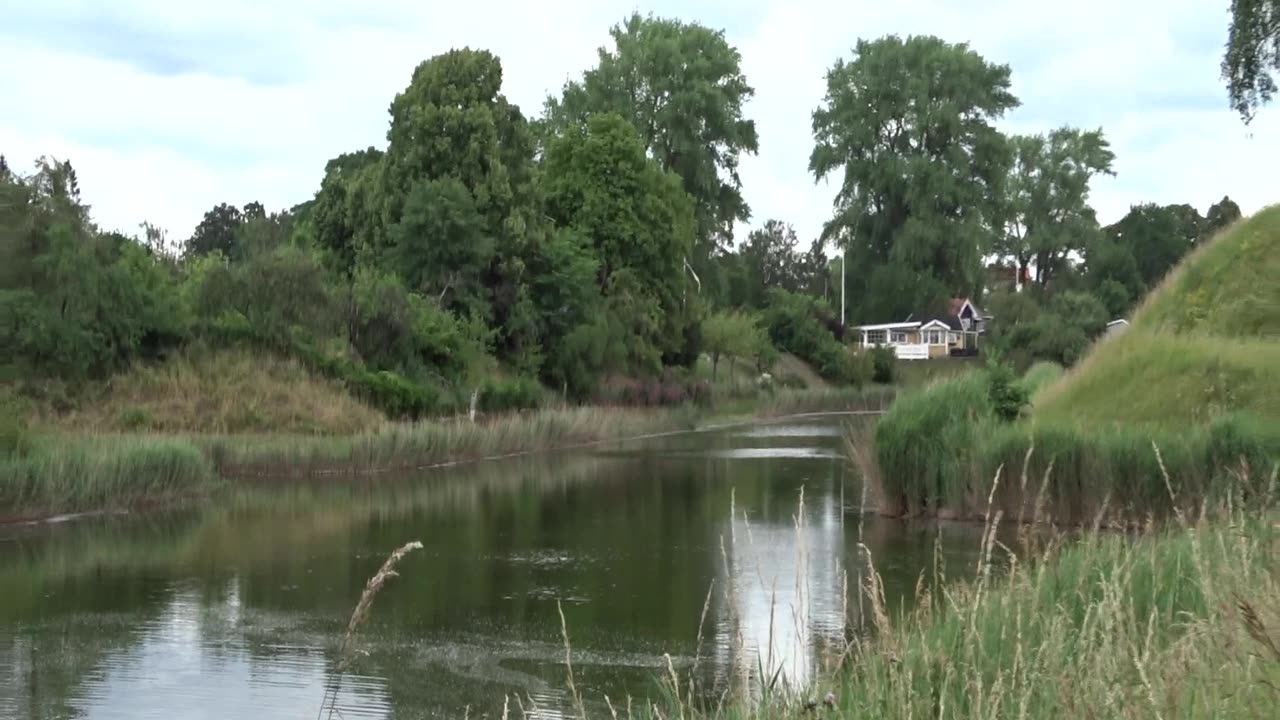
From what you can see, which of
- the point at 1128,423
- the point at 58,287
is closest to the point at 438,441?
the point at 58,287

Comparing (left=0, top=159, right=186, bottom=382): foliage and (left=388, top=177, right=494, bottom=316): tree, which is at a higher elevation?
(left=388, top=177, right=494, bottom=316): tree

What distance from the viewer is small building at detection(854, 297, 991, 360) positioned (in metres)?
82.4

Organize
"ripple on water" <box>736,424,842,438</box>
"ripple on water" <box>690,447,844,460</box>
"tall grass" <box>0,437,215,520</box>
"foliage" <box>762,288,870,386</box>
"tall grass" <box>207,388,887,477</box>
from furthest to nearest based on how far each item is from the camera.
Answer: "foliage" <box>762,288,870,386</box>
"ripple on water" <box>736,424,842,438</box>
"ripple on water" <box>690,447,844,460</box>
"tall grass" <box>207,388,887,477</box>
"tall grass" <box>0,437,215,520</box>

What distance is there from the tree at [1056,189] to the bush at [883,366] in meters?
15.0

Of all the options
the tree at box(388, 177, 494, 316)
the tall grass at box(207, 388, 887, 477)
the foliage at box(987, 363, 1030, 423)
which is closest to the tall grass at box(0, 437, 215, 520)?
the tall grass at box(207, 388, 887, 477)

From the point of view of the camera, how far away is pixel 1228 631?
4559 mm

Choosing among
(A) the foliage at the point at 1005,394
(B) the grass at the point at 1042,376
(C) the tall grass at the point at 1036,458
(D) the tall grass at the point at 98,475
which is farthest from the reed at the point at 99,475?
(B) the grass at the point at 1042,376

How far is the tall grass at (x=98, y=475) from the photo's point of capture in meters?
20.8

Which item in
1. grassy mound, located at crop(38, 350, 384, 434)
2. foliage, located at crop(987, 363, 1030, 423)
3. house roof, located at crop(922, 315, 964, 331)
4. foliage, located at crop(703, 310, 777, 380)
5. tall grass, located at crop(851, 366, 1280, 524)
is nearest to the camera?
tall grass, located at crop(851, 366, 1280, 524)

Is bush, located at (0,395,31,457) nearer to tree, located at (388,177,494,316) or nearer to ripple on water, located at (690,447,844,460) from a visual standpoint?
ripple on water, located at (690,447,844,460)

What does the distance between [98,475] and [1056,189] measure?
69.6m

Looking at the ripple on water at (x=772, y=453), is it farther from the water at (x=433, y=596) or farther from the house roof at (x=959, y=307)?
the house roof at (x=959, y=307)

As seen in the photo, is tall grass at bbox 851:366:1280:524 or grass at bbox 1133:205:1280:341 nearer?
tall grass at bbox 851:366:1280:524

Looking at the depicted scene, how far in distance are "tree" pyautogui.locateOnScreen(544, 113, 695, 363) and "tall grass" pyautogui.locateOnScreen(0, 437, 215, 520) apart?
2583cm
